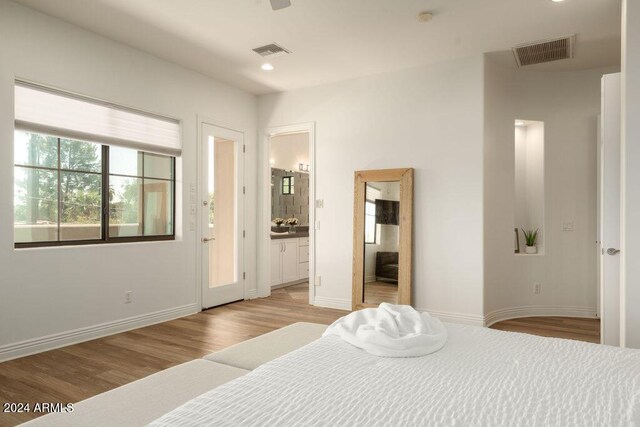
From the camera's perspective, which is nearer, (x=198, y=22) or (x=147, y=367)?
(x=147, y=367)

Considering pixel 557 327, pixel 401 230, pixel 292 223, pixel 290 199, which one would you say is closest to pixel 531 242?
pixel 557 327

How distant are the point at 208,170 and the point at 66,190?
163 centimetres

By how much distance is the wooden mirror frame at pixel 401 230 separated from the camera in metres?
4.46

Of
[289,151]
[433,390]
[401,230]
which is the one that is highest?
[289,151]

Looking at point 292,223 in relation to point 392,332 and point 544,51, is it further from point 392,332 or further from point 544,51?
point 392,332

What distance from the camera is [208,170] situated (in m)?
4.91

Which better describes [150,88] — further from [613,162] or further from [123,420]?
[613,162]

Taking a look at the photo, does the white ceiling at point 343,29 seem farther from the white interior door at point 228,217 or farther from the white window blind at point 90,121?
the white interior door at point 228,217

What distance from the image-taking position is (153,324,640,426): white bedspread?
1092 millimetres

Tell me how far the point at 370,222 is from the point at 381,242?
0.88 ft

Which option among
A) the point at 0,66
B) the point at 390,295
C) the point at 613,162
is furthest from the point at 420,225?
the point at 0,66

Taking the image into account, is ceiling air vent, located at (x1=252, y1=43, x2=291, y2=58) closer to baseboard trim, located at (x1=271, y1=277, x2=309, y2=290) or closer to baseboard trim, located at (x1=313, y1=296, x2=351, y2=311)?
baseboard trim, located at (x1=313, y1=296, x2=351, y2=311)

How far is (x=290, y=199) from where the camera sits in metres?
7.72

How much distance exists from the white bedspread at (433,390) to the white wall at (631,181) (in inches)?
43.6
